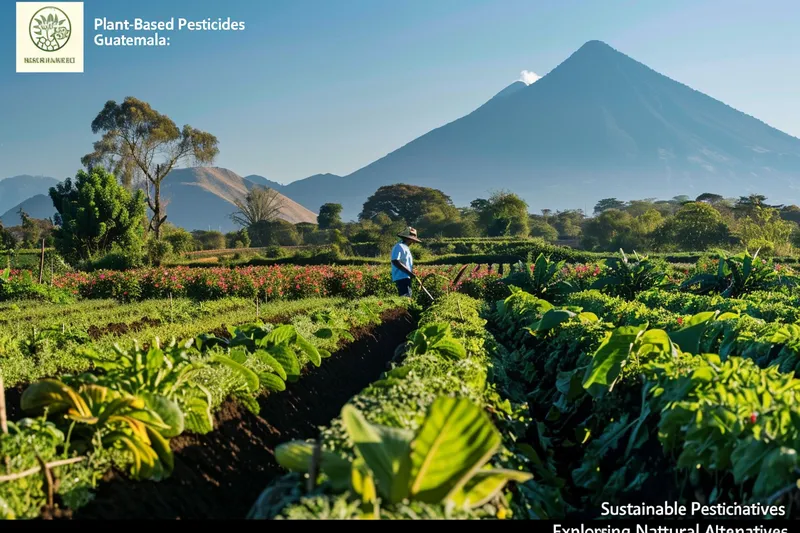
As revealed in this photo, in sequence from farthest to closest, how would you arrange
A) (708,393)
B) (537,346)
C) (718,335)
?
(537,346), (718,335), (708,393)

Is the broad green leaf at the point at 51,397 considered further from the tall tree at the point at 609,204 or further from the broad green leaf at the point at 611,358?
the tall tree at the point at 609,204

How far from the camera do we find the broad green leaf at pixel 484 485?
2154mm

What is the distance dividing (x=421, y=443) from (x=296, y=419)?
8.20 feet

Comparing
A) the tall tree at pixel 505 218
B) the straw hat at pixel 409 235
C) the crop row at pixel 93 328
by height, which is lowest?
the crop row at pixel 93 328

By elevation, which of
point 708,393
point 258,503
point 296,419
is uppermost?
point 708,393

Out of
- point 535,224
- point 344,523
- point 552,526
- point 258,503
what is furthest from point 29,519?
point 535,224

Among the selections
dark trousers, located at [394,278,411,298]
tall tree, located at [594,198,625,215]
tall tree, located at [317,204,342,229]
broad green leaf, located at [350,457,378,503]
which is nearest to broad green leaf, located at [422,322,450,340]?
broad green leaf, located at [350,457,378,503]

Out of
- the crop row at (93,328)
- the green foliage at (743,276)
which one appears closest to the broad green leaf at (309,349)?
the crop row at (93,328)

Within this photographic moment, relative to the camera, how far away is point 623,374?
389 centimetres

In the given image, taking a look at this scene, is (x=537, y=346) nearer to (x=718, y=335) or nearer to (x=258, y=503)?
(x=718, y=335)

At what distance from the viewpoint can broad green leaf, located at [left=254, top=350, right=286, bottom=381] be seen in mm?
4184

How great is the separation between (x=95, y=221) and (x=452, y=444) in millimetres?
31684

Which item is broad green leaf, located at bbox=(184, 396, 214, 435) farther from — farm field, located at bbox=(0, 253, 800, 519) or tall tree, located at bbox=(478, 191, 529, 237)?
tall tree, located at bbox=(478, 191, 529, 237)

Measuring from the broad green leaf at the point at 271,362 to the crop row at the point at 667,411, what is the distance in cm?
157
